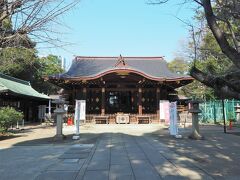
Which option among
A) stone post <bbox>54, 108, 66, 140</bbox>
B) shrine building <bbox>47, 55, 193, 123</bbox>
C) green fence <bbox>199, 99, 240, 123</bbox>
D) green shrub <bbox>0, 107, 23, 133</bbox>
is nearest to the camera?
stone post <bbox>54, 108, 66, 140</bbox>

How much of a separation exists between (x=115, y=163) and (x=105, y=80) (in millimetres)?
20821

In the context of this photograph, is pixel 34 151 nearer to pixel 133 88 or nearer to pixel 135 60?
pixel 133 88

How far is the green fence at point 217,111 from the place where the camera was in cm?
2988

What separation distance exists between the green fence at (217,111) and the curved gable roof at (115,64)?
452 cm

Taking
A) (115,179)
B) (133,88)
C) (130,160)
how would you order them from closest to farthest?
(115,179)
(130,160)
(133,88)

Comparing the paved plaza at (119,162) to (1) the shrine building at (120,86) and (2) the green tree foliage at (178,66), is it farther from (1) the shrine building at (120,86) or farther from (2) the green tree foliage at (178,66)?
(2) the green tree foliage at (178,66)

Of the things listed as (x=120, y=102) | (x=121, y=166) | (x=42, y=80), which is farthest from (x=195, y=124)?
(x=42, y=80)

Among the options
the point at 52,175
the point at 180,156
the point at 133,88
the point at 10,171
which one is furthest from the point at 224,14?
the point at 133,88

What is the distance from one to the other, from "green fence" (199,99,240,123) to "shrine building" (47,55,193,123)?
3492 mm

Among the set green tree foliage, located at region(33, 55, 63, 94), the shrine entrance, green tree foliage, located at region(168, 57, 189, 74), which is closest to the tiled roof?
the shrine entrance

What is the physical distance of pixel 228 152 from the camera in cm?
1156

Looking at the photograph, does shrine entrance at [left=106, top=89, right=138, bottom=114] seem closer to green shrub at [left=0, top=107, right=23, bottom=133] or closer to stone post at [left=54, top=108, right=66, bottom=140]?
green shrub at [left=0, top=107, right=23, bottom=133]

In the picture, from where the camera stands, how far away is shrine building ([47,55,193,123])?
93.4 feet

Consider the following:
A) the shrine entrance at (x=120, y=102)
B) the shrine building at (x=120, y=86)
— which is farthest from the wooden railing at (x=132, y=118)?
the shrine entrance at (x=120, y=102)
